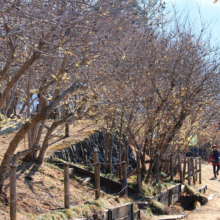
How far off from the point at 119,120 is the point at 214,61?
Result: 4542mm

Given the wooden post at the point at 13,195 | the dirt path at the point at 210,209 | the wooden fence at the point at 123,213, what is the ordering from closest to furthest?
1. the wooden post at the point at 13,195
2. the wooden fence at the point at 123,213
3. the dirt path at the point at 210,209

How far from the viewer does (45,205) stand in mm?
6855

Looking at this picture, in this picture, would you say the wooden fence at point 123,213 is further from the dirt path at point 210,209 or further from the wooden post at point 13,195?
the wooden post at point 13,195

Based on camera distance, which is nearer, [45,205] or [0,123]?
[0,123]

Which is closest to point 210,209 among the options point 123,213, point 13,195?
point 123,213

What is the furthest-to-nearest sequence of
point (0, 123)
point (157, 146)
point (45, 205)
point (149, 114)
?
point (157, 146) → point (149, 114) → point (45, 205) → point (0, 123)

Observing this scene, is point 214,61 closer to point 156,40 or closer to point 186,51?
point 186,51

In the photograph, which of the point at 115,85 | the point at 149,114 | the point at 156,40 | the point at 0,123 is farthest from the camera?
the point at 156,40

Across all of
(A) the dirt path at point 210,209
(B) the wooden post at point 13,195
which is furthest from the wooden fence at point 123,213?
(B) the wooden post at point 13,195

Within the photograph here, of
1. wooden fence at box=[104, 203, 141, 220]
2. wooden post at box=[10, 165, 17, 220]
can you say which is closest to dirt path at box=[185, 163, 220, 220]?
wooden fence at box=[104, 203, 141, 220]

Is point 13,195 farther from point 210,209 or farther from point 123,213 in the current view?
point 210,209

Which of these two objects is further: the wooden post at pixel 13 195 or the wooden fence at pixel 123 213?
the wooden fence at pixel 123 213

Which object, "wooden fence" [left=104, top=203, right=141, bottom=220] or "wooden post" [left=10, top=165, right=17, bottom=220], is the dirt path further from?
"wooden post" [left=10, top=165, right=17, bottom=220]

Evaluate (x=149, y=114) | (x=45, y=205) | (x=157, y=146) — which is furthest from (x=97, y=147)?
(x=45, y=205)
